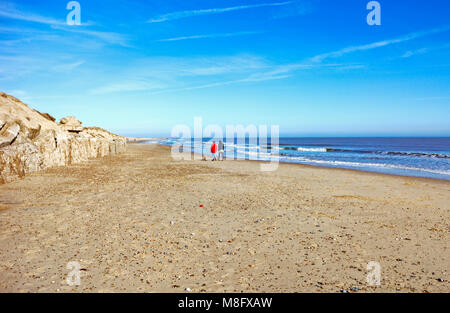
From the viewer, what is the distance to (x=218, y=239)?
6.04 m

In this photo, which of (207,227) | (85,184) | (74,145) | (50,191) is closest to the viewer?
(207,227)

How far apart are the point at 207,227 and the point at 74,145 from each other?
1506cm

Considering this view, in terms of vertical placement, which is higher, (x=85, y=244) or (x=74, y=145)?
(x=74, y=145)

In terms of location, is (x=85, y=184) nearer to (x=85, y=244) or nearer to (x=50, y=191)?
(x=50, y=191)

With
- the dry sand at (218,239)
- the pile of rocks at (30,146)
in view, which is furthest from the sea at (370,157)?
the pile of rocks at (30,146)

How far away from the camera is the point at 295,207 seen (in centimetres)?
875

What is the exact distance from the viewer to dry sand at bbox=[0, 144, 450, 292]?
4.34 m

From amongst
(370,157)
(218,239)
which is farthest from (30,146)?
(370,157)

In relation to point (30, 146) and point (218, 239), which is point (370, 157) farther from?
point (30, 146)

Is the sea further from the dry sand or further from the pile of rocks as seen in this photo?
the pile of rocks

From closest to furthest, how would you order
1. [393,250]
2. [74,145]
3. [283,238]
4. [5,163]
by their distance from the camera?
[393,250] → [283,238] → [5,163] → [74,145]

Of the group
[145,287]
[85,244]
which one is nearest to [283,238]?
[145,287]

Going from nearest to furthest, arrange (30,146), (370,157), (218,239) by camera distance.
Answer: (218,239)
(30,146)
(370,157)

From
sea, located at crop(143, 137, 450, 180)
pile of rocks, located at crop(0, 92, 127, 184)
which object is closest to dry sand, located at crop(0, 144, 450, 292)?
pile of rocks, located at crop(0, 92, 127, 184)
